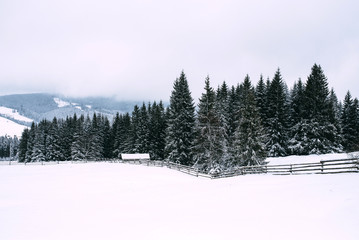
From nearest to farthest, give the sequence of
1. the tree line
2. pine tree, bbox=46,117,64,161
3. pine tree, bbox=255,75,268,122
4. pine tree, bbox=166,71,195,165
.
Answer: the tree line → pine tree, bbox=166,71,195,165 → pine tree, bbox=255,75,268,122 → pine tree, bbox=46,117,64,161

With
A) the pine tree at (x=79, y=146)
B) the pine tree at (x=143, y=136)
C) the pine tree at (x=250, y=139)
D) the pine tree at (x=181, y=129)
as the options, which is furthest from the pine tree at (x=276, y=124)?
the pine tree at (x=79, y=146)

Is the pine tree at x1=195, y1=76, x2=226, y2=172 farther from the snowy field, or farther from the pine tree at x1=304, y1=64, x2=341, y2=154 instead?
the snowy field

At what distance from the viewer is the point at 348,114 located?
157ft

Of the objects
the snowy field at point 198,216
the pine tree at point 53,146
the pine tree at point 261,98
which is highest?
the pine tree at point 261,98

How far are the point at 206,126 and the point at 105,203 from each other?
941 inches

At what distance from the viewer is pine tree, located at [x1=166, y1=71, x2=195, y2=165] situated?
138ft

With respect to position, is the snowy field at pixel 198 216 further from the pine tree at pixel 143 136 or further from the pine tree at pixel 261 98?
the pine tree at pixel 143 136

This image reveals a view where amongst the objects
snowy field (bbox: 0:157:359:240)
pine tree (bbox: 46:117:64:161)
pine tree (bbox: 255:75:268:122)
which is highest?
pine tree (bbox: 255:75:268:122)

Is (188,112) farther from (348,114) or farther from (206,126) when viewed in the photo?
(348,114)

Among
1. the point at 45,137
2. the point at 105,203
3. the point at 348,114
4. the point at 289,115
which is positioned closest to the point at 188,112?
the point at 289,115

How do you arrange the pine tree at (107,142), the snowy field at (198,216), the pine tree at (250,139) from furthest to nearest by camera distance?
the pine tree at (107,142) < the pine tree at (250,139) < the snowy field at (198,216)

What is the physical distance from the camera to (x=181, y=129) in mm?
42281

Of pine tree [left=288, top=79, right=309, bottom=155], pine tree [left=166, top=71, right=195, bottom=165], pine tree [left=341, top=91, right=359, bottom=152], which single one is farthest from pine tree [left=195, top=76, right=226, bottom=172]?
pine tree [left=341, top=91, right=359, bottom=152]

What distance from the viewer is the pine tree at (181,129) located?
42.0 meters
